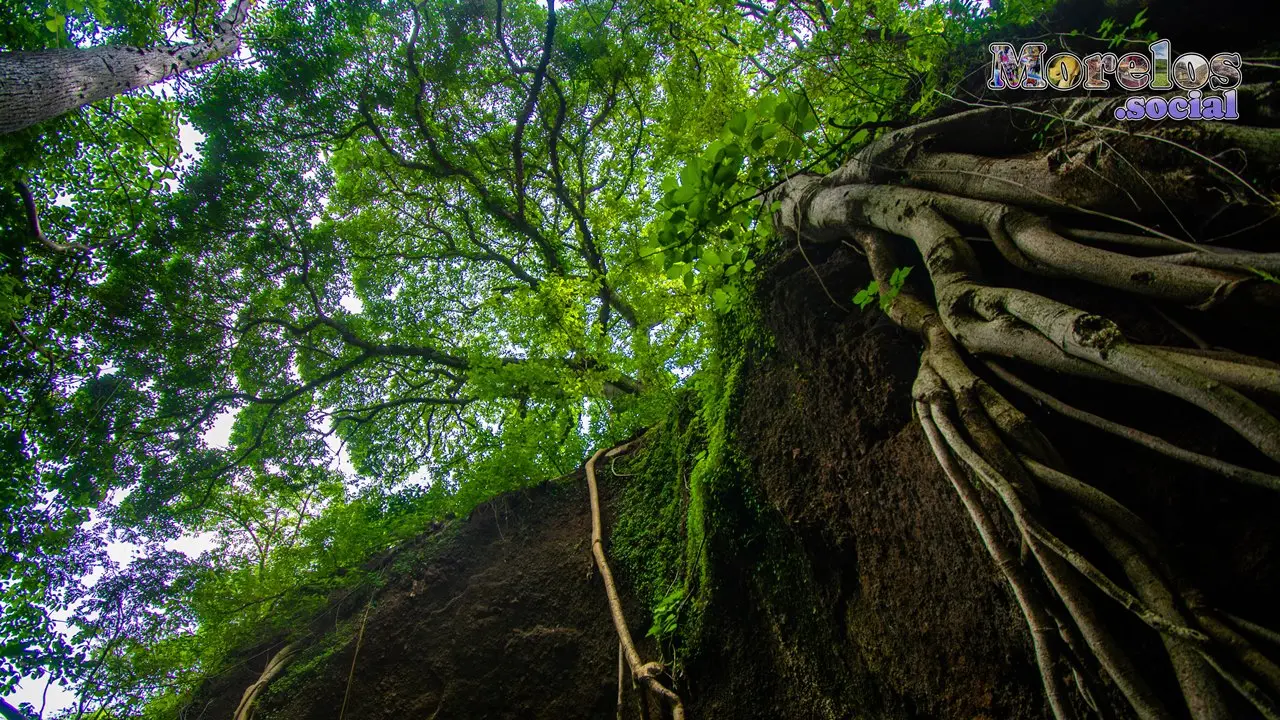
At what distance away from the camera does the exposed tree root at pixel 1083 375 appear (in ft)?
3.71

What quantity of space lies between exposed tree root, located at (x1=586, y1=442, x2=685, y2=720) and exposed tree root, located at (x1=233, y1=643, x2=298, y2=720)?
9.95 ft

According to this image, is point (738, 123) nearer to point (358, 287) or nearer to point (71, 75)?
point (71, 75)

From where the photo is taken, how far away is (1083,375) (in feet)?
4.91

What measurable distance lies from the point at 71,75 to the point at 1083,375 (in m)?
6.38

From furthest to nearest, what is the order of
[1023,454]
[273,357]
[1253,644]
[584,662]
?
[273,357] < [584,662] < [1023,454] < [1253,644]

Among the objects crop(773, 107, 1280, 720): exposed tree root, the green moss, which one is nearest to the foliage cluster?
the green moss

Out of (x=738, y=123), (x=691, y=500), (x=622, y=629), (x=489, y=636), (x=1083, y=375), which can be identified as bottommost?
(x=622, y=629)

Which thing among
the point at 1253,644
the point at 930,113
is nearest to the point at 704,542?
the point at 1253,644

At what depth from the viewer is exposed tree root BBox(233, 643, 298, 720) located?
161 inches

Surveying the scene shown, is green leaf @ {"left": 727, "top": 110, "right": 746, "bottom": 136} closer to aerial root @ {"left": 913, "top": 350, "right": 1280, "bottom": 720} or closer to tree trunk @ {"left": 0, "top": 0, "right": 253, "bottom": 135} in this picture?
aerial root @ {"left": 913, "top": 350, "right": 1280, "bottom": 720}

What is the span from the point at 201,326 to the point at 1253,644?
1028cm

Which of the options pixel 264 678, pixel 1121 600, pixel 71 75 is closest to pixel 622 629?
pixel 1121 600

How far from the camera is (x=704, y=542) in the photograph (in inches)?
123

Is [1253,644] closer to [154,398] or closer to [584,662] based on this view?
[584,662]
